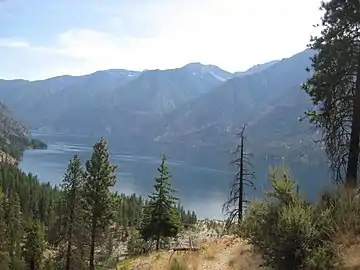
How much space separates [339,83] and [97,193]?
74.8ft

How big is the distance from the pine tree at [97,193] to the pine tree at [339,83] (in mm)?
20971

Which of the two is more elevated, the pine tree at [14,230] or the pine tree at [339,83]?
the pine tree at [339,83]

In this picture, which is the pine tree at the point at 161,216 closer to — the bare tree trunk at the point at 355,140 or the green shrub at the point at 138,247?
the green shrub at the point at 138,247

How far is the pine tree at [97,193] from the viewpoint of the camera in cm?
3253

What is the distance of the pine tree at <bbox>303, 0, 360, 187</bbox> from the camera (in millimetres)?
13539

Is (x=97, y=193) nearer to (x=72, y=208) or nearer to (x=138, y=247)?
(x=72, y=208)

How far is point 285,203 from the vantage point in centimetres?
1059

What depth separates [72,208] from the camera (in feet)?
105

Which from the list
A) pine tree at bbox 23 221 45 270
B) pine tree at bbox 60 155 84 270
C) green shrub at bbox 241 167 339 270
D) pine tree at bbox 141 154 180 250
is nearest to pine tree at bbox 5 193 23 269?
pine tree at bbox 23 221 45 270

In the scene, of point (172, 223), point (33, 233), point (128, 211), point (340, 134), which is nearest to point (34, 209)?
point (128, 211)

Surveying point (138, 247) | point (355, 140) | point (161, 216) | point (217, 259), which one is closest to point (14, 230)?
point (138, 247)

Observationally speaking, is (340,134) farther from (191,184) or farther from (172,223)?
(191,184)

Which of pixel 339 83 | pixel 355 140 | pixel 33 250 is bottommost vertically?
pixel 33 250

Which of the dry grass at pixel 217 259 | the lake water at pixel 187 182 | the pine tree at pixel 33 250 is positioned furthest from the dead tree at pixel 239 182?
the lake water at pixel 187 182
